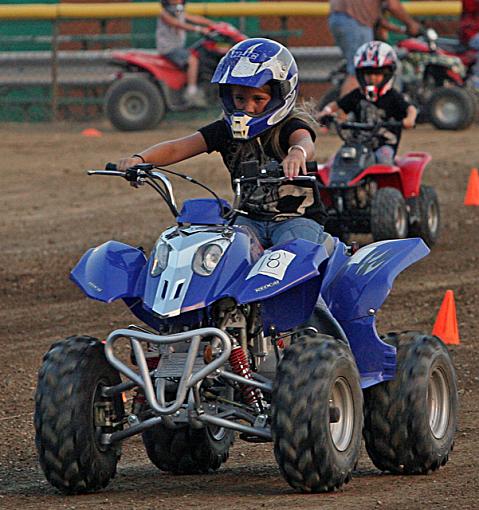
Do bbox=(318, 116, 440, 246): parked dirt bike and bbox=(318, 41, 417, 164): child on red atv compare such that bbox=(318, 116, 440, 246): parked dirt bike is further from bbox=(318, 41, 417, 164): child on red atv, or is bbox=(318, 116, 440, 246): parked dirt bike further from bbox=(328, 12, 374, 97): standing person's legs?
bbox=(328, 12, 374, 97): standing person's legs

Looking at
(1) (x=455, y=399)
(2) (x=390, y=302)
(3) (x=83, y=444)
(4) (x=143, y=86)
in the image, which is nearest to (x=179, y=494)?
(3) (x=83, y=444)

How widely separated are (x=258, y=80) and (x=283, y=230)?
0.66 metres

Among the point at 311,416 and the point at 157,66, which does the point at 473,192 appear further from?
the point at 311,416

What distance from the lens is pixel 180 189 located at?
54.2 ft

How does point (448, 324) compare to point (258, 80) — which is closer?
point (258, 80)

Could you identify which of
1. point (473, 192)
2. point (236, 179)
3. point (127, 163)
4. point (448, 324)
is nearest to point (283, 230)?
point (236, 179)

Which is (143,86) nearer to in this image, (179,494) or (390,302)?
(390,302)

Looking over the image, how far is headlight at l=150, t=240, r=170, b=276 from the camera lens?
5812mm

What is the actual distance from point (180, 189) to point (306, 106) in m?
9.67

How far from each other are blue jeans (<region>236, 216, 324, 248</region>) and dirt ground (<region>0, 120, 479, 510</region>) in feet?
3.29

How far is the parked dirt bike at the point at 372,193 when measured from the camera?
1234cm

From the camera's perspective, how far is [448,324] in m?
9.57

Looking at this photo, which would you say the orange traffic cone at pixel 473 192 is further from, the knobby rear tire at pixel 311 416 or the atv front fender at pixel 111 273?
the knobby rear tire at pixel 311 416

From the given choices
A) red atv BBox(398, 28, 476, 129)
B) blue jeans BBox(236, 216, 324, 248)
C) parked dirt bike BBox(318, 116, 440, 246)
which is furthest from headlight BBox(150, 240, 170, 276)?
red atv BBox(398, 28, 476, 129)
